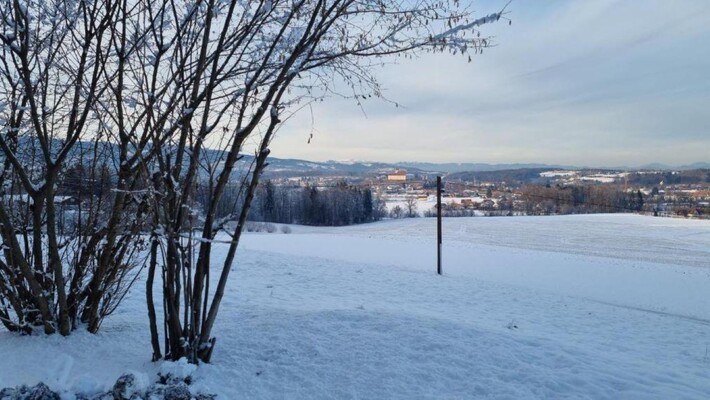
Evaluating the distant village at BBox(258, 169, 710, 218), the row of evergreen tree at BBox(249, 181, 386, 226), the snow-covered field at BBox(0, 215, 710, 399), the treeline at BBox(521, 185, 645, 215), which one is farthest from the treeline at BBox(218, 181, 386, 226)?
the snow-covered field at BBox(0, 215, 710, 399)

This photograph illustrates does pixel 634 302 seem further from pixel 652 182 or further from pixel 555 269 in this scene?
pixel 652 182

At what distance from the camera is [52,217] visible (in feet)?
11.3

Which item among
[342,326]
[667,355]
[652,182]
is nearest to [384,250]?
[667,355]

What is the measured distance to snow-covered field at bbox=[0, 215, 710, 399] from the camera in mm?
2943

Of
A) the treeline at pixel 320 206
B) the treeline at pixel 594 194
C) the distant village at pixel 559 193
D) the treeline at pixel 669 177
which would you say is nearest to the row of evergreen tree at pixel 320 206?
the treeline at pixel 320 206

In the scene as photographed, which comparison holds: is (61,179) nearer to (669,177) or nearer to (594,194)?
(594,194)

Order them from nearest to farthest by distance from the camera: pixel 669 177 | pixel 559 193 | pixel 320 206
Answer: pixel 559 193 < pixel 669 177 < pixel 320 206

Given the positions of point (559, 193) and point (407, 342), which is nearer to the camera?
point (407, 342)

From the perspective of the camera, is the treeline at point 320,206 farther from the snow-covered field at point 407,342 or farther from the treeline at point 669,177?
the snow-covered field at point 407,342

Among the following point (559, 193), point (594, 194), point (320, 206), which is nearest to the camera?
point (559, 193)

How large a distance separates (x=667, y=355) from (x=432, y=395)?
19.4 ft

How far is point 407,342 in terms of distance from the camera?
145 inches

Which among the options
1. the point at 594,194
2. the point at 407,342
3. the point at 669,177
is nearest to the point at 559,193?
the point at 594,194

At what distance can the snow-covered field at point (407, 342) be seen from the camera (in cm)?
294
